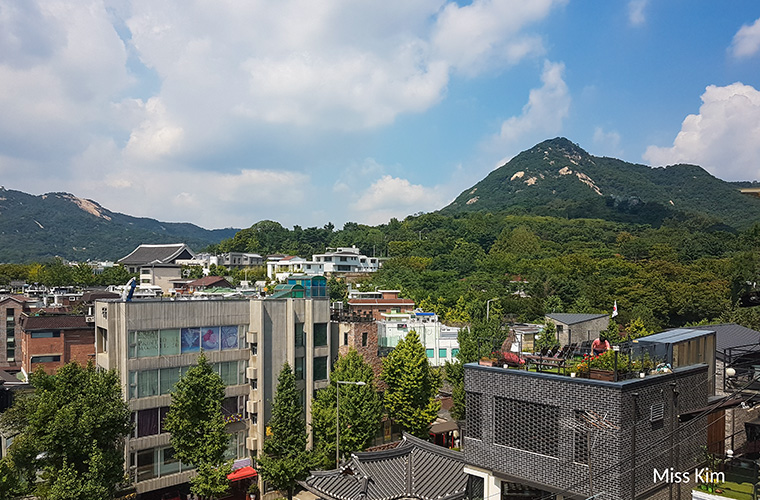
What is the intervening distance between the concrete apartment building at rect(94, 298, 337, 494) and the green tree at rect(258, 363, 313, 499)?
412 cm

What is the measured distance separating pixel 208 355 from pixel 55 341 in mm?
19589

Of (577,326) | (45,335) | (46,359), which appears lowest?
(46,359)

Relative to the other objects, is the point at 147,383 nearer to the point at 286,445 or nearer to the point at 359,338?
the point at 286,445

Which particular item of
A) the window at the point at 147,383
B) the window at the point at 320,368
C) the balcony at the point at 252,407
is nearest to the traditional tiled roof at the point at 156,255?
the window at the point at 320,368

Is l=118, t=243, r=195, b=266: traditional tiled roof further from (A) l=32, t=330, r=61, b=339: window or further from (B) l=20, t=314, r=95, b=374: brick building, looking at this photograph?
(A) l=32, t=330, r=61, b=339: window

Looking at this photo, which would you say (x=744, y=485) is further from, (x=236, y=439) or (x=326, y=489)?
(x=236, y=439)

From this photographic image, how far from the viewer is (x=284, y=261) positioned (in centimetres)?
9919

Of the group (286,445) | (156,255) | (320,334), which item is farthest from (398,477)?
(156,255)

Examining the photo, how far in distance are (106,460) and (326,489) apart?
8237 millimetres

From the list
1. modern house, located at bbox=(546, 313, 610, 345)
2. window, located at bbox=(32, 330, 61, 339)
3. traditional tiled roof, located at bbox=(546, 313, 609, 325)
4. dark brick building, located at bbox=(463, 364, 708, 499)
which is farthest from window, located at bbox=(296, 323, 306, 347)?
traditional tiled roof, located at bbox=(546, 313, 609, 325)

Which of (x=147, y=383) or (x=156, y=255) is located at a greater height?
(x=156, y=255)

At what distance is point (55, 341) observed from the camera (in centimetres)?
3931

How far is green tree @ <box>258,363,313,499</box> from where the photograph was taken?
77.4ft

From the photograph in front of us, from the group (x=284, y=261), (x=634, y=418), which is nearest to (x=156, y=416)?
(x=634, y=418)
